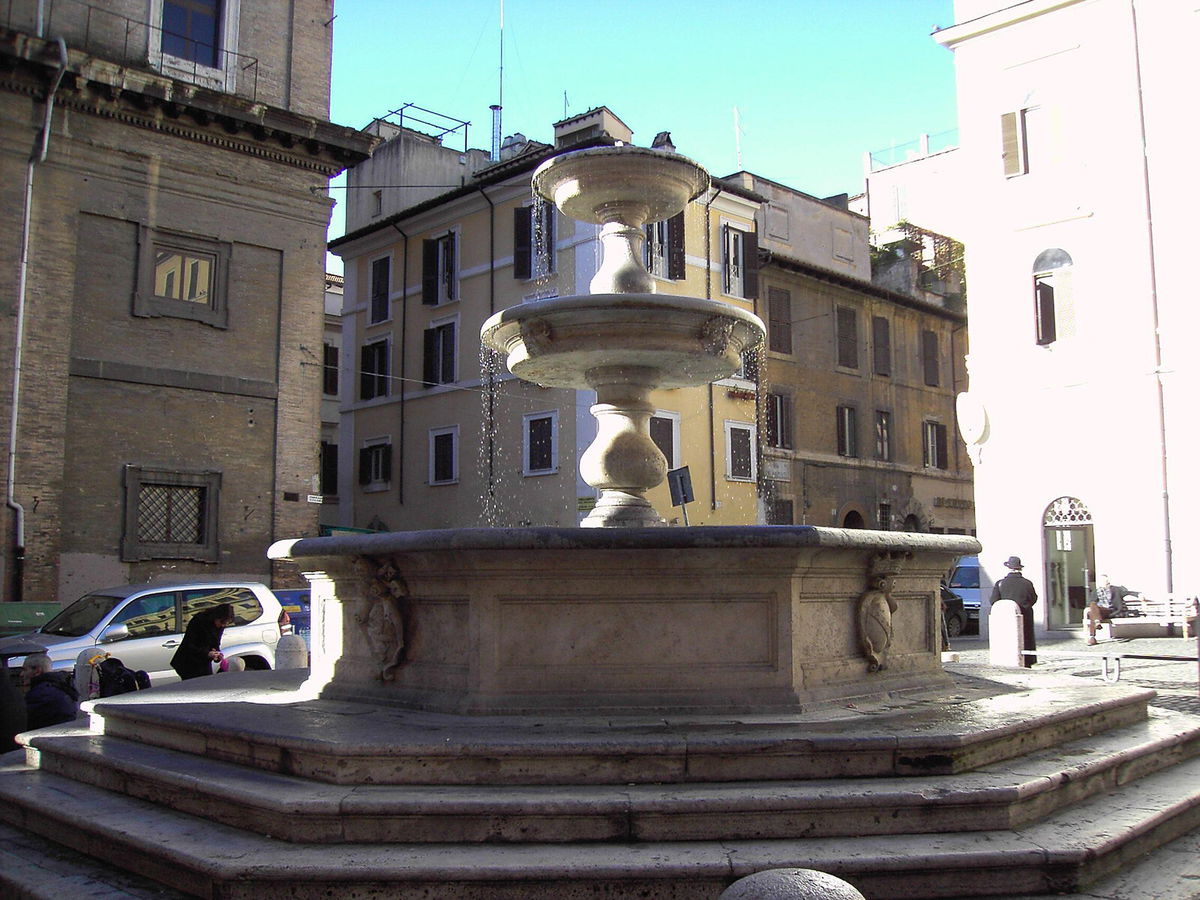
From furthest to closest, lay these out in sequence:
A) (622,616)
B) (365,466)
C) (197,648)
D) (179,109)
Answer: (365,466) → (179,109) → (197,648) → (622,616)

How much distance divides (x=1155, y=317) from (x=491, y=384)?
15286 millimetres

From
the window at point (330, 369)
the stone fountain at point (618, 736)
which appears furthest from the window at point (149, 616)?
the window at point (330, 369)

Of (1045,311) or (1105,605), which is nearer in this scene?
(1105,605)

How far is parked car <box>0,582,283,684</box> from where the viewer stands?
461 inches

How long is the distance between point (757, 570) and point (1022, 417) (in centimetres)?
1707

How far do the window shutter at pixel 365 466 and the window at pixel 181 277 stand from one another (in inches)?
474

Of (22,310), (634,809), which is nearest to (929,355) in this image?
(22,310)

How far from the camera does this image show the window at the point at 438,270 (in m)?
30.4

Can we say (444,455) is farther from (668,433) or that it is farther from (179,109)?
(179,109)

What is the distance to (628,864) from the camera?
407 centimetres

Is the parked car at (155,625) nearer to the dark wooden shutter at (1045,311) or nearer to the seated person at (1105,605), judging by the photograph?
the seated person at (1105,605)

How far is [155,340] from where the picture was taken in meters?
19.9

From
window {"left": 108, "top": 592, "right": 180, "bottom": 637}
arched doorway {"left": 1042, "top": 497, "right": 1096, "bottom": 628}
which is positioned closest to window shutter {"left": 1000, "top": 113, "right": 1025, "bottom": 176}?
arched doorway {"left": 1042, "top": 497, "right": 1096, "bottom": 628}

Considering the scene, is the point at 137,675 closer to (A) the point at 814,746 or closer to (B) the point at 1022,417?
(A) the point at 814,746
